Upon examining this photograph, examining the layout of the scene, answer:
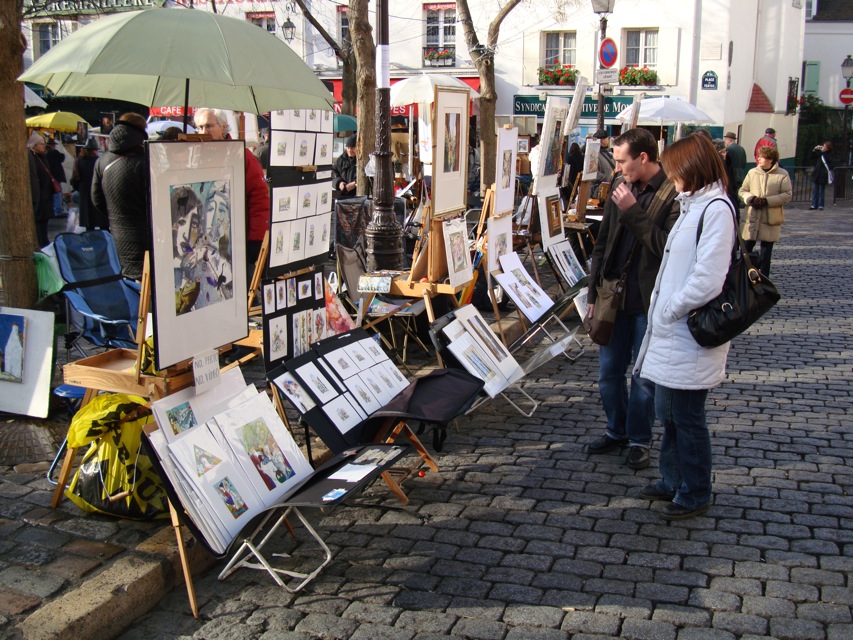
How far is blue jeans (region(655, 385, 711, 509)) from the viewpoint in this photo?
4258mm

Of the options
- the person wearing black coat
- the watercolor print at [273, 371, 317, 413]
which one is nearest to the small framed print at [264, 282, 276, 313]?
the watercolor print at [273, 371, 317, 413]

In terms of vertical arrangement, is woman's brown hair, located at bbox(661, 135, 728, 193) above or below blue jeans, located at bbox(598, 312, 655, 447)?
above

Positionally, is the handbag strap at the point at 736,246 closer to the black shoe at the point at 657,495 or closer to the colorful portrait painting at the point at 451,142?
the black shoe at the point at 657,495

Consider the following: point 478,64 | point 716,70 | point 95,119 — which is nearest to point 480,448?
point 478,64

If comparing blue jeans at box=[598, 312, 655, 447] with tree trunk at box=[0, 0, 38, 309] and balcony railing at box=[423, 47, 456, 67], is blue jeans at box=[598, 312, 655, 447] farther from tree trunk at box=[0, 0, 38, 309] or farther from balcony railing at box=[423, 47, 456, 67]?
balcony railing at box=[423, 47, 456, 67]

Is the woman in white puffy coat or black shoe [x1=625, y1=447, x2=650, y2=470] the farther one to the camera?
black shoe [x1=625, y1=447, x2=650, y2=470]

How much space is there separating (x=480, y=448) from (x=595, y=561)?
156 centimetres

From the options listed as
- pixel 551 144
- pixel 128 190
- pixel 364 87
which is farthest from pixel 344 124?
pixel 128 190

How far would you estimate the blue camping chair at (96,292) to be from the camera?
5.95 m

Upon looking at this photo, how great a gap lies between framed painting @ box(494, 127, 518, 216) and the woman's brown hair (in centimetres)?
348

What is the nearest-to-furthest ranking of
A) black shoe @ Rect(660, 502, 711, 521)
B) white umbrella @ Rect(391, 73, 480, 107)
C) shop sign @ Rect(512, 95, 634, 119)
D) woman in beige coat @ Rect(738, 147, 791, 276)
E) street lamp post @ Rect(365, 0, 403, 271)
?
black shoe @ Rect(660, 502, 711, 521) < street lamp post @ Rect(365, 0, 403, 271) < woman in beige coat @ Rect(738, 147, 791, 276) < white umbrella @ Rect(391, 73, 480, 107) < shop sign @ Rect(512, 95, 634, 119)

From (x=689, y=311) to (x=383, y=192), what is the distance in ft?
17.6

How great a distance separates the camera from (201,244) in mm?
3980

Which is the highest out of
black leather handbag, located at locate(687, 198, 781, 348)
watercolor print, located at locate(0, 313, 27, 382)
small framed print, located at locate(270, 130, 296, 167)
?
small framed print, located at locate(270, 130, 296, 167)
